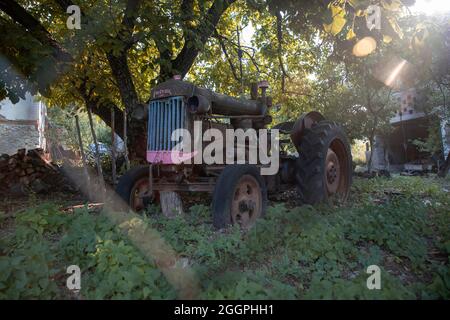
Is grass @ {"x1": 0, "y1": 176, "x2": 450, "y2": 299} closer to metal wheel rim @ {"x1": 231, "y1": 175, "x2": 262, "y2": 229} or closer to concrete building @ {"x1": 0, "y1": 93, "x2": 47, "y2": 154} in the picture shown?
metal wheel rim @ {"x1": 231, "y1": 175, "x2": 262, "y2": 229}

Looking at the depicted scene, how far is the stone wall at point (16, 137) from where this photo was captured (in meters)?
13.2

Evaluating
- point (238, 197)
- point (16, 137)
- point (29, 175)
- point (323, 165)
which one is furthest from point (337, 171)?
point (16, 137)

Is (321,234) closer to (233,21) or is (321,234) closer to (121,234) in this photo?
(121,234)

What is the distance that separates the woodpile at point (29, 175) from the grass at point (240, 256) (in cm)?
306

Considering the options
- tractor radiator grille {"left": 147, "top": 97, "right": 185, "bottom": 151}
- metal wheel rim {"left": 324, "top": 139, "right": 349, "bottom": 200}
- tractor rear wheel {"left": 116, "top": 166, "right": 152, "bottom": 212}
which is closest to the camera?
tractor radiator grille {"left": 147, "top": 97, "right": 185, "bottom": 151}

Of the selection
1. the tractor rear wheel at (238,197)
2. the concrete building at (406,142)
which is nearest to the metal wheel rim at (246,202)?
the tractor rear wheel at (238,197)

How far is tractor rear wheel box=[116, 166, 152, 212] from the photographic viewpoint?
452 cm

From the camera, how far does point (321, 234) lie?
3.29 m

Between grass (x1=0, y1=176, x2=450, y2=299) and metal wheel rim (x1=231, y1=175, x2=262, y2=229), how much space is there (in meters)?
0.38

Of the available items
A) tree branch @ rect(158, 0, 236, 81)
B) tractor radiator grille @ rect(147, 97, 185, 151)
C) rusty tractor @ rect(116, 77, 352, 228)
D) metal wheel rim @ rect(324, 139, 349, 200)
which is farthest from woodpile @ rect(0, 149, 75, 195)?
metal wheel rim @ rect(324, 139, 349, 200)

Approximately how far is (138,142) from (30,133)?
895cm

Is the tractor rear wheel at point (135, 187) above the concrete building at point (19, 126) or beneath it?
beneath

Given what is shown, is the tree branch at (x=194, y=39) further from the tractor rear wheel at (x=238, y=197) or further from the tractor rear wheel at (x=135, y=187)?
the tractor rear wheel at (x=238, y=197)

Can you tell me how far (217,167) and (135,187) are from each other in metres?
1.14
